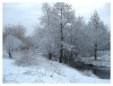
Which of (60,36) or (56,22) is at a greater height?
(56,22)

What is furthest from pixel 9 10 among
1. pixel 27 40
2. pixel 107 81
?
pixel 107 81

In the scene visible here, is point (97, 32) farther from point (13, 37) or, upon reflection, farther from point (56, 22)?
point (13, 37)

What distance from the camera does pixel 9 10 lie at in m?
2.57

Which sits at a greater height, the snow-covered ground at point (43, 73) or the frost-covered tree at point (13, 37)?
the frost-covered tree at point (13, 37)

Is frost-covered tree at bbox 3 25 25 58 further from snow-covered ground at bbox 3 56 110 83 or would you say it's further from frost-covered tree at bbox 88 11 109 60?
frost-covered tree at bbox 88 11 109 60

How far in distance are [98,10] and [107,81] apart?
732mm

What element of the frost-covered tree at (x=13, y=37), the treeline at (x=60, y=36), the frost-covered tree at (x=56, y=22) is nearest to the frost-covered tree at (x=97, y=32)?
the treeline at (x=60, y=36)

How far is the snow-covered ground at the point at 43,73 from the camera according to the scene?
2523 millimetres

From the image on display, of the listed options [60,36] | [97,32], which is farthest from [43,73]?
[97,32]

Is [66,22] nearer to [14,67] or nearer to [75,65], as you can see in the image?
[75,65]

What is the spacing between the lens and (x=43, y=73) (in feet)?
8.38

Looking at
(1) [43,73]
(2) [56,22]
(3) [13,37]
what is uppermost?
(2) [56,22]

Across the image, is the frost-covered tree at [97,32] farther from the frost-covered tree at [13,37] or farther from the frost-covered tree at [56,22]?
the frost-covered tree at [13,37]

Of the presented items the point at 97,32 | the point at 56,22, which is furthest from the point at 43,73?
the point at 97,32
